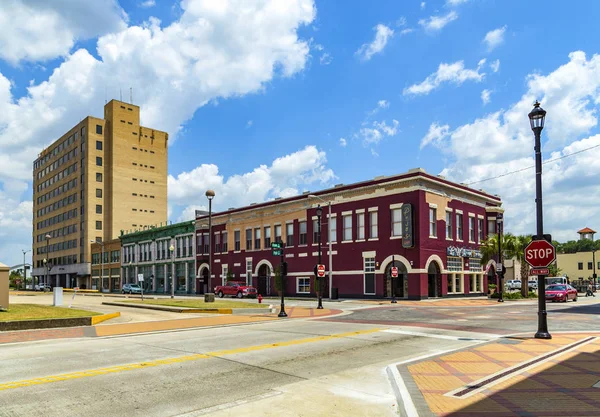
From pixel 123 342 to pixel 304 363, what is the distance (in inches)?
270

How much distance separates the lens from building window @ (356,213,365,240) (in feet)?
151

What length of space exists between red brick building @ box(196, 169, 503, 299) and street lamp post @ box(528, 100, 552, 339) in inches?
987

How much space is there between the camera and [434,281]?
44062 millimetres

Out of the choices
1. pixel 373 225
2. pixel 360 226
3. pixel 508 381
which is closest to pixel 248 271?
pixel 360 226

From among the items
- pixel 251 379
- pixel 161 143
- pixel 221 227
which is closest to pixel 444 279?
pixel 221 227

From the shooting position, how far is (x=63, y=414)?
293 inches

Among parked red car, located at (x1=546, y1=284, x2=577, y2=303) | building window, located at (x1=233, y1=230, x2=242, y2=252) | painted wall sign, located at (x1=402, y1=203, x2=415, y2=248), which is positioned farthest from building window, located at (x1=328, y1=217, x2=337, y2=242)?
parked red car, located at (x1=546, y1=284, x2=577, y2=303)

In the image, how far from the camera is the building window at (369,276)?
44.6m

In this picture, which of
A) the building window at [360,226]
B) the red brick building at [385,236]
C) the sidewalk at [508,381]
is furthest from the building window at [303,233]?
the sidewalk at [508,381]

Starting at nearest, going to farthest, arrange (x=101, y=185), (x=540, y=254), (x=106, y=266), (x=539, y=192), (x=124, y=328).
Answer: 1. (x=540, y=254)
2. (x=539, y=192)
3. (x=124, y=328)
4. (x=106, y=266)
5. (x=101, y=185)

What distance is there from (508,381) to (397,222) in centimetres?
3462

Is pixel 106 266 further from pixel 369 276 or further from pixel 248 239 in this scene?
pixel 369 276

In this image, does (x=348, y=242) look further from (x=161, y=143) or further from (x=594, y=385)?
(x=161, y=143)

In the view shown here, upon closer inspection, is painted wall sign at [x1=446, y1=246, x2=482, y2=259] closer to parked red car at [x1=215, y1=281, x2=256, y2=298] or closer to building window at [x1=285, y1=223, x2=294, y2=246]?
building window at [x1=285, y1=223, x2=294, y2=246]
